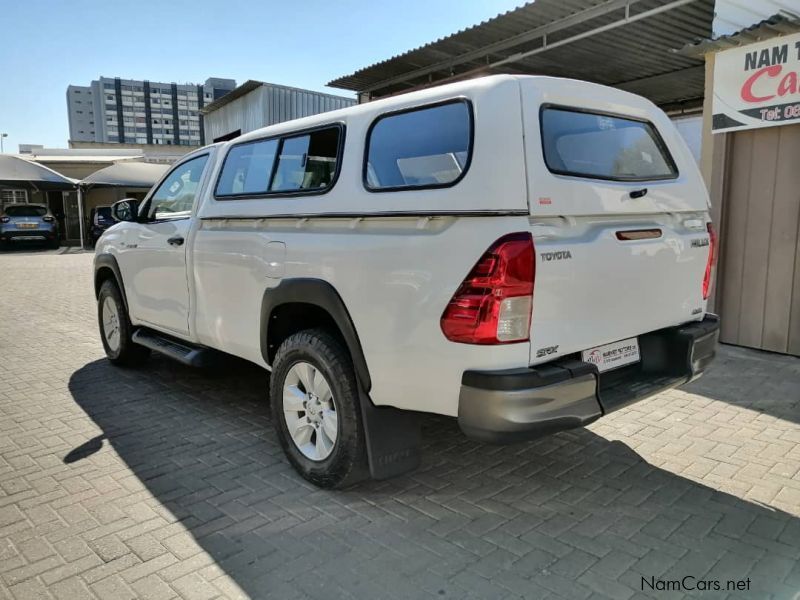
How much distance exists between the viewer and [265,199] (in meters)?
3.82

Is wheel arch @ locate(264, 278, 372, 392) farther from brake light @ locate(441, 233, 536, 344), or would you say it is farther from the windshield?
the windshield

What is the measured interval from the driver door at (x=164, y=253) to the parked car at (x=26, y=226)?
20842mm

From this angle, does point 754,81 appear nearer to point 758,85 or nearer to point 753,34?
point 758,85

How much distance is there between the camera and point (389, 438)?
10.3 feet

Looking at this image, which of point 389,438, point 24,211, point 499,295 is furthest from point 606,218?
point 24,211

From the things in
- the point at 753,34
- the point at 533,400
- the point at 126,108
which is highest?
the point at 126,108

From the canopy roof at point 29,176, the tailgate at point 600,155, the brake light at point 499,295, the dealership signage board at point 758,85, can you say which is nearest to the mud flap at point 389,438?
the brake light at point 499,295

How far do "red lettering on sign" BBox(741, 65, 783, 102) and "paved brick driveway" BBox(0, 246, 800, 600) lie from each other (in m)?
3.00

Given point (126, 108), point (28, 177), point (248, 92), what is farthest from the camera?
point (126, 108)

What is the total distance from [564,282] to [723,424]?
2.60 metres

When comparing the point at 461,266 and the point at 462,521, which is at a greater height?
the point at 461,266

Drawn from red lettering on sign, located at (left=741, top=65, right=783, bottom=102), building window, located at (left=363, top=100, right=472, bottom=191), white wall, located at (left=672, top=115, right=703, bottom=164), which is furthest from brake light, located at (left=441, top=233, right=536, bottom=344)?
white wall, located at (left=672, top=115, right=703, bottom=164)

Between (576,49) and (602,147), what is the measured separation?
6.75 meters

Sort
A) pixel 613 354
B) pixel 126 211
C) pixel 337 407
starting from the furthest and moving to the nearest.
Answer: pixel 126 211
pixel 337 407
pixel 613 354
